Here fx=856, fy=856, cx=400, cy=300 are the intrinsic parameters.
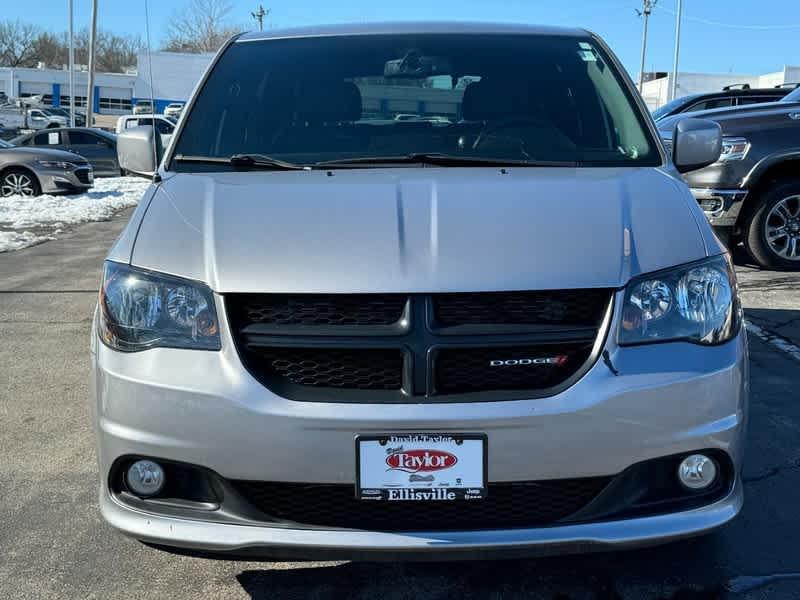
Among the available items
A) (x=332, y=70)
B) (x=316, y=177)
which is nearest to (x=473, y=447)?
(x=316, y=177)

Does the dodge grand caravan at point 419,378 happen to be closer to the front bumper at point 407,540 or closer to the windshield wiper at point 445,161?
the front bumper at point 407,540

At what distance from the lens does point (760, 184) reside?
7.54m

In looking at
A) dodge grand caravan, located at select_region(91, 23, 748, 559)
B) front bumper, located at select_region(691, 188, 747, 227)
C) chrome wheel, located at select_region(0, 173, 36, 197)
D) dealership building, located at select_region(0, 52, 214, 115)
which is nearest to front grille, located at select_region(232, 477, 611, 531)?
dodge grand caravan, located at select_region(91, 23, 748, 559)

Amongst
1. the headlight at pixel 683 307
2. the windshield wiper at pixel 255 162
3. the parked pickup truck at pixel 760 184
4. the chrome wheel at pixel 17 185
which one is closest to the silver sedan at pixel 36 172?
the chrome wheel at pixel 17 185

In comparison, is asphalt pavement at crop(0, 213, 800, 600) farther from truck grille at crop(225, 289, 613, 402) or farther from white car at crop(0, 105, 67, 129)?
white car at crop(0, 105, 67, 129)

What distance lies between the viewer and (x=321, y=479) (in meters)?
2.17

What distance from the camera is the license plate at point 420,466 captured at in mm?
2137

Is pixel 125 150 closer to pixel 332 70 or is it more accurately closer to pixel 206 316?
pixel 332 70

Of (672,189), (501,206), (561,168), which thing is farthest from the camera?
(561,168)

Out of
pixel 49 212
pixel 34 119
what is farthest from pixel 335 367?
pixel 34 119

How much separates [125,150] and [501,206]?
1.89 m

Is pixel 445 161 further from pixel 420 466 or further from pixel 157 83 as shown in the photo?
pixel 157 83

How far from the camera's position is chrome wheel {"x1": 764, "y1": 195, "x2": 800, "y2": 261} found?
7523 mm

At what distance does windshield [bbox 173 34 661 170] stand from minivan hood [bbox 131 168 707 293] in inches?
17.0
